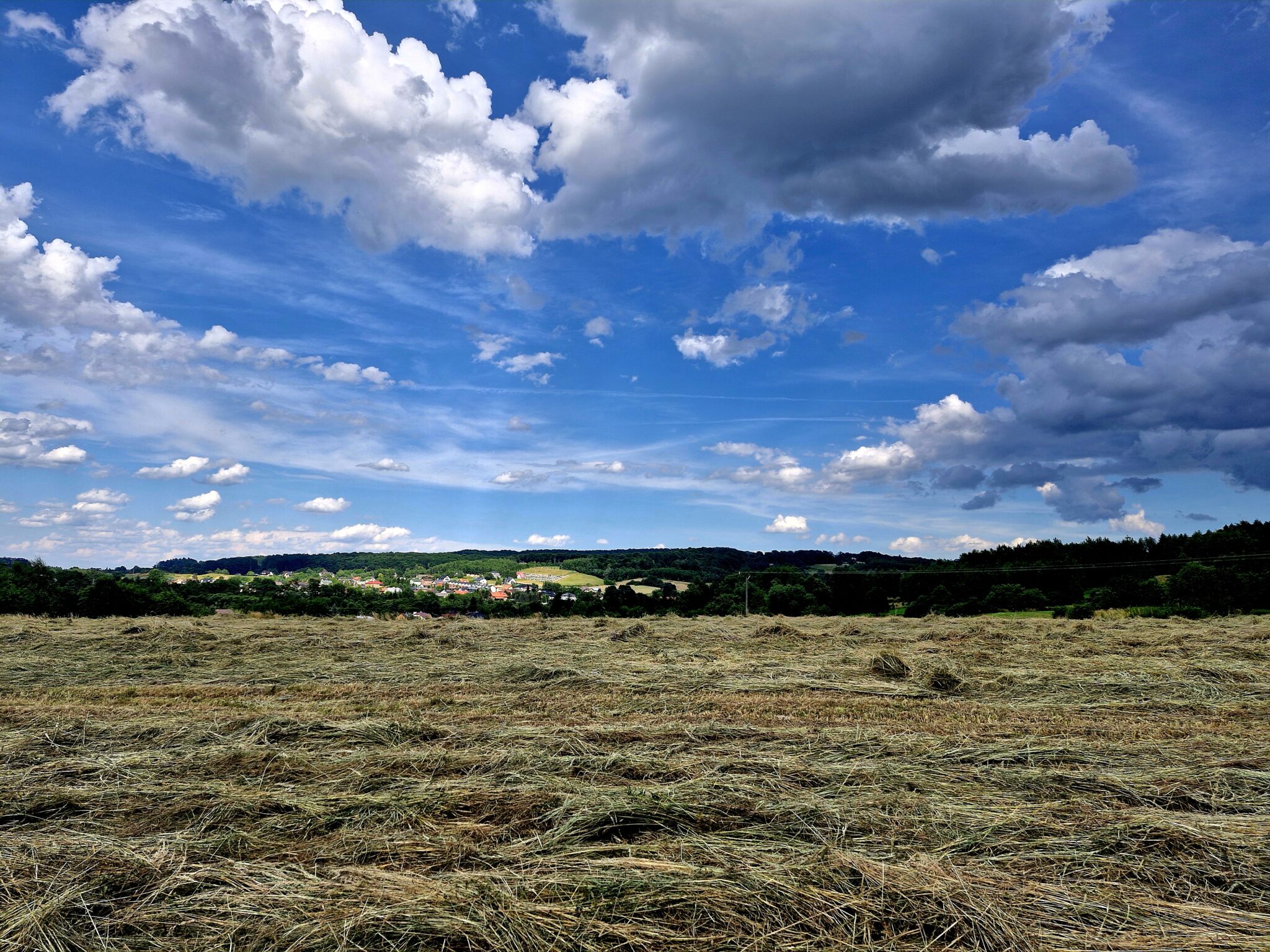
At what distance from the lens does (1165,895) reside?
328cm

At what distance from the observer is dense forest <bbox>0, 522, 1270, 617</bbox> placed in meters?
26.0

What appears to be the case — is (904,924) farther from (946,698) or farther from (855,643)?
(855,643)

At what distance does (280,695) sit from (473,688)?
2.59 metres

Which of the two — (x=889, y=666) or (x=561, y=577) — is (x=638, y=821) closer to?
(x=889, y=666)

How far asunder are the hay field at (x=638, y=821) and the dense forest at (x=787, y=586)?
2100 centimetres

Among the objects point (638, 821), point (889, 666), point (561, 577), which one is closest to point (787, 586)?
point (561, 577)

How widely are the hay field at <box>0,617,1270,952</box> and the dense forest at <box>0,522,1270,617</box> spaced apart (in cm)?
2100

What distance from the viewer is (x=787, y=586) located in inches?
1849

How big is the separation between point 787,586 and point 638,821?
4468cm

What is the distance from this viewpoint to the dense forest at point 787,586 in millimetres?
26047

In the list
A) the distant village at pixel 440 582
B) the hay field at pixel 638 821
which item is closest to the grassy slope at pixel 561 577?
the distant village at pixel 440 582

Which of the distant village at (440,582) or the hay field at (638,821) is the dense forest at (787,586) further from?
the hay field at (638,821)

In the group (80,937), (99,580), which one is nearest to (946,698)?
(80,937)

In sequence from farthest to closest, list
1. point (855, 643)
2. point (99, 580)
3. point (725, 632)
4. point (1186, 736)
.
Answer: point (99, 580) < point (725, 632) < point (855, 643) < point (1186, 736)
